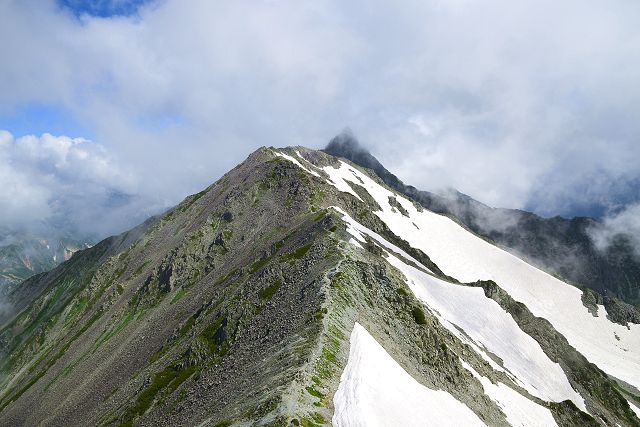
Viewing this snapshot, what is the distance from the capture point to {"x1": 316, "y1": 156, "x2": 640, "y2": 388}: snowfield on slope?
497 feet

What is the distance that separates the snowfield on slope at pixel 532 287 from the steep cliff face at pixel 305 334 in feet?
2.69

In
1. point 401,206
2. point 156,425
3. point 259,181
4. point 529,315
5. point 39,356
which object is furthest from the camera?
point 401,206

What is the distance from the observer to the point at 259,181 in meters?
134

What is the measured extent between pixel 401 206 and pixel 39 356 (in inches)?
5363

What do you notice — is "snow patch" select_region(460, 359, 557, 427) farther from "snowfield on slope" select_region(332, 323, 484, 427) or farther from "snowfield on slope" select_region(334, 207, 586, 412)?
"snowfield on slope" select_region(332, 323, 484, 427)

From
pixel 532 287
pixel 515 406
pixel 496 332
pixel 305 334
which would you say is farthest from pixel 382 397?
pixel 532 287

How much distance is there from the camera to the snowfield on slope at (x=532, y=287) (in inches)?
5965

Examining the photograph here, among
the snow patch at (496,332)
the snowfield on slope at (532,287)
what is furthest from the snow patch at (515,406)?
the snowfield on slope at (532,287)

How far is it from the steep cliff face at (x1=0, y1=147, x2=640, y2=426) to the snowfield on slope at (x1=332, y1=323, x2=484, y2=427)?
22 centimetres

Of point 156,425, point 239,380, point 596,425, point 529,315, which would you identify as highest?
point 156,425

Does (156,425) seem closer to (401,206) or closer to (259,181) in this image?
(259,181)

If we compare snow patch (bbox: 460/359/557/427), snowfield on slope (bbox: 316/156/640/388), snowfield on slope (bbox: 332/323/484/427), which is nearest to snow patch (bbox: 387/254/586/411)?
snow patch (bbox: 460/359/557/427)

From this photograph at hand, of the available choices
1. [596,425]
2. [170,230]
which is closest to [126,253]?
[170,230]

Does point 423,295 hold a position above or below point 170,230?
below
